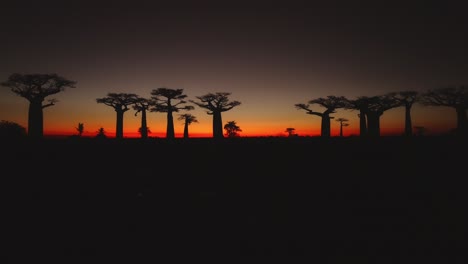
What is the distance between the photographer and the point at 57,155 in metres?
14.7

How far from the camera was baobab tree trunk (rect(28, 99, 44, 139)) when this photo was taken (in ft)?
88.1

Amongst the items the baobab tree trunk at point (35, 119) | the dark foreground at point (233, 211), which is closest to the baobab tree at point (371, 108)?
the dark foreground at point (233, 211)

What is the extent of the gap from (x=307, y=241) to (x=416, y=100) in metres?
35.7

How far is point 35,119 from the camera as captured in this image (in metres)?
27.2

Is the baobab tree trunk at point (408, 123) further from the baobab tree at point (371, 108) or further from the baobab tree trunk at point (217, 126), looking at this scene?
the baobab tree trunk at point (217, 126)

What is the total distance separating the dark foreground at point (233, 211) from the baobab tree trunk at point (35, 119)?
16421mm

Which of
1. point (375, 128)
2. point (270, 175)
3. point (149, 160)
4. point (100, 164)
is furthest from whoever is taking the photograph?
point (375, 128)

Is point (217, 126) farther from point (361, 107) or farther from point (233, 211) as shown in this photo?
point (233, 211)

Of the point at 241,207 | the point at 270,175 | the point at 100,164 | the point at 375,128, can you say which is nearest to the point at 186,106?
the point at 375,128

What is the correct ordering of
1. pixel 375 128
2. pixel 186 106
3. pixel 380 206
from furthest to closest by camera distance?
pixel 186 106, pixel 375 128, pixel 380 206

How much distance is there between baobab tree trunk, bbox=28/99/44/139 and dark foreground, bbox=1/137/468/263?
646 inches

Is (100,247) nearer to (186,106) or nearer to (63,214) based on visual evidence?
(63,214)

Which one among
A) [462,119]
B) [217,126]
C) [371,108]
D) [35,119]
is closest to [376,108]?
[371,108]

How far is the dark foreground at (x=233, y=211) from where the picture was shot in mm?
5301
